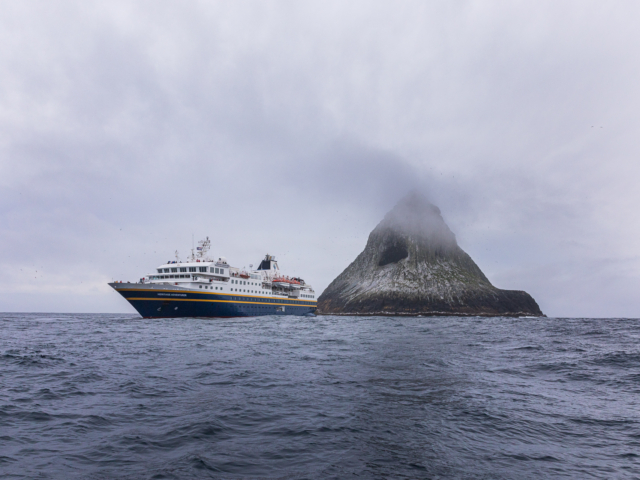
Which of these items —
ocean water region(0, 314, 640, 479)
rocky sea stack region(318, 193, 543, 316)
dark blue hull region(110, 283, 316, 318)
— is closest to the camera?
ocean water region(0, 314, 640, 479)

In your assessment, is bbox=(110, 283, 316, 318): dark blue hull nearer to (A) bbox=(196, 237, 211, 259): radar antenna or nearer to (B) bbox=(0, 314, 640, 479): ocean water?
(A) bbox=(196, 237, 211, 259): radar antenna

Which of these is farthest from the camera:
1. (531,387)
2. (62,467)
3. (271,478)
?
(531,387)

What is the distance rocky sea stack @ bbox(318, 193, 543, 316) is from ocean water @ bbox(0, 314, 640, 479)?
139 meters

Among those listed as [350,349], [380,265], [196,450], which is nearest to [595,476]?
[196,450]

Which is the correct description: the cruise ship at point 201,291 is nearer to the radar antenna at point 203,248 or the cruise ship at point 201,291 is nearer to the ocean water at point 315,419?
the radar antenna at point 203,248

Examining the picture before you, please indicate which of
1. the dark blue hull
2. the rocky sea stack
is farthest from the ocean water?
the rocky sea stack

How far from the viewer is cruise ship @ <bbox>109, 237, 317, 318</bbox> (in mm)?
60031

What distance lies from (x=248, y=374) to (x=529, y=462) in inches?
468

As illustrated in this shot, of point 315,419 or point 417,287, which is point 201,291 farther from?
point 417,287

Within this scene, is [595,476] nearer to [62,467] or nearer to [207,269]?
[62,467]

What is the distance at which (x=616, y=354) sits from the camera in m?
24.0

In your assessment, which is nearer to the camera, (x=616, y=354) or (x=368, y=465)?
(x=368, y=465)

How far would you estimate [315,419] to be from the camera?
1013cm

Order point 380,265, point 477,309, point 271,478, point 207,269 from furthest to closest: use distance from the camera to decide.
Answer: point 380,265 → point 477,309 → point 207,269 → point 271,478
